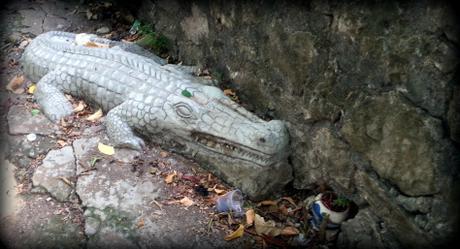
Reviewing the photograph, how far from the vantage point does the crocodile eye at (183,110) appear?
4.72 m

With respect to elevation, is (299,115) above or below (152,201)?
above

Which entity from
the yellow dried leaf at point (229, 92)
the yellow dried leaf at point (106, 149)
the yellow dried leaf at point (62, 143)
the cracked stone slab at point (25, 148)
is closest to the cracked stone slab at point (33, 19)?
the cracked stone slab at point (25, 148)

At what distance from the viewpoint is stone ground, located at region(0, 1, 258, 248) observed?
4.21m

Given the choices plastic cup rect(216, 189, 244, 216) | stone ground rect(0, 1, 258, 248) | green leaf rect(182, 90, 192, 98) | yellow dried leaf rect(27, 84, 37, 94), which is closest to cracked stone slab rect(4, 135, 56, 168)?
stone ground rect(0, 1, 258, 248)

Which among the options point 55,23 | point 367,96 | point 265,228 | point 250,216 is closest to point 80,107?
point 55,23

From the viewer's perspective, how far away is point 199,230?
429cm

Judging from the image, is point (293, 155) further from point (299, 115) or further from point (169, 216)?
point (169, 216)

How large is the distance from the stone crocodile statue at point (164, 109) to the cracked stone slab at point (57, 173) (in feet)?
1.64

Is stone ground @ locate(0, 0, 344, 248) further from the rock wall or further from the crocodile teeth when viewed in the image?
the rock wall

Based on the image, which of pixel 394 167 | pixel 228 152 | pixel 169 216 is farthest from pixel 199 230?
pixel 394 167

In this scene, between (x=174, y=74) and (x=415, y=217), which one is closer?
(x=415, y=217)

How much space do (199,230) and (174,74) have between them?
184 cm

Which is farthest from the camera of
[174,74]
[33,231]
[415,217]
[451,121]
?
[174,74]

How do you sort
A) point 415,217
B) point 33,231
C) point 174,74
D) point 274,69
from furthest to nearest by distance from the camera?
point 174,74 < point 274,69 < point 33,231 < point 415,217
